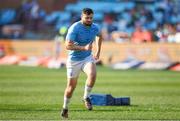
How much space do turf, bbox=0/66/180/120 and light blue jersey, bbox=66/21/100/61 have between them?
48.5 inches

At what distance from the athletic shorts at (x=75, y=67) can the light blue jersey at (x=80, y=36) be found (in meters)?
0.08

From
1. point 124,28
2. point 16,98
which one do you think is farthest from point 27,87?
point 124,28

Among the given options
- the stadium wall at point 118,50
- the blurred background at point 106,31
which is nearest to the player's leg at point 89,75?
the blurred background at point 106,31

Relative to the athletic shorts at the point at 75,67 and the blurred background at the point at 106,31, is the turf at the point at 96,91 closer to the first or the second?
the athletic shorts at the point at 75,67

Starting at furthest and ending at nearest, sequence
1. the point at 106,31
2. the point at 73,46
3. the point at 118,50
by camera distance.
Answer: the point at 106,31 < the point at 118,50 < the point at 73,46

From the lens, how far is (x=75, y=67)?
50.2ft

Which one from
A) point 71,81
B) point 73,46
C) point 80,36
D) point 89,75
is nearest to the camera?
point 73,46

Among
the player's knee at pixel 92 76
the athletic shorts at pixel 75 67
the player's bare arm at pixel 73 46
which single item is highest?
the player's bare arm at pixel 73 46

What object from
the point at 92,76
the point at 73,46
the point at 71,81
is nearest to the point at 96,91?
the point at 92,76

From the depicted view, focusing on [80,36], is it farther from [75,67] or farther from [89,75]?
[89,75]

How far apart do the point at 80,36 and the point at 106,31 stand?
27858 millimetres

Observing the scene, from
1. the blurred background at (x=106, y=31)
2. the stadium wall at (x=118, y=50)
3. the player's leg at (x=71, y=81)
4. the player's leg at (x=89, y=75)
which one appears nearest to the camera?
the player's leg at (x=71, y=81)

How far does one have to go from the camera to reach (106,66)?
38125 mm

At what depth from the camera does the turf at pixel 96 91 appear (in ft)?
49.2
